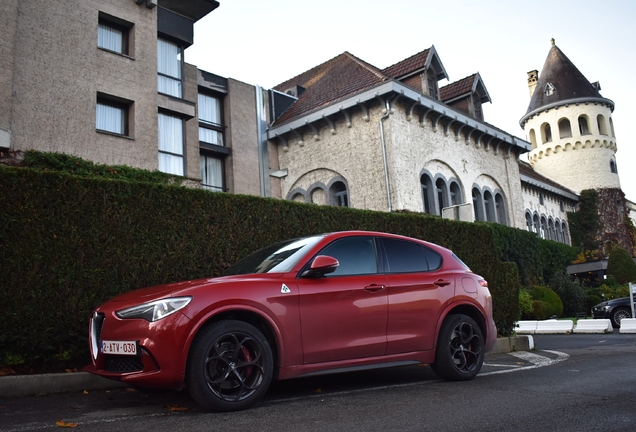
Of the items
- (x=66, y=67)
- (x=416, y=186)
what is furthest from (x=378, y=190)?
(x=66, y=67)

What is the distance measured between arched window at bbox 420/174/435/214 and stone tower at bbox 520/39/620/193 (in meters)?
28.9

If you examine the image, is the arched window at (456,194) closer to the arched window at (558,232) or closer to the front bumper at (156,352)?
the arched window at (558,232)

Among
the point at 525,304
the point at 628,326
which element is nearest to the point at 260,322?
the point at 628,326

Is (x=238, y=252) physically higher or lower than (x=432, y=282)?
higher

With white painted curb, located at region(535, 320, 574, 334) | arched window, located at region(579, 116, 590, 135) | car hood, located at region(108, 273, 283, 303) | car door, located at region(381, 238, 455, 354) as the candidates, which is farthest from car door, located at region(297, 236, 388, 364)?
arched window, located at region(579, 116, 590, 135)

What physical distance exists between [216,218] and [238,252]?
26.1 inches

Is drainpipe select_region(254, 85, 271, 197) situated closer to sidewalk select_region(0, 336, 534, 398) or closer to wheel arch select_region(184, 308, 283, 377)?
sidewalk select_region(0, 336, 534, 398)

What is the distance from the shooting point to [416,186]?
936 inches

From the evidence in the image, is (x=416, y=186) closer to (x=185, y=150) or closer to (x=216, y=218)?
(x=185, y=150)

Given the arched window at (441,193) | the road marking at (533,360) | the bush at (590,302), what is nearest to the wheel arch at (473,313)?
the road marking at (533,360)

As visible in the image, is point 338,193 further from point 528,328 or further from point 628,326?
point 628,326

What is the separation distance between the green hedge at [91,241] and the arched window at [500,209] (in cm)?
2327

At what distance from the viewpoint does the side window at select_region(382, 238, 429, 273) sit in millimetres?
6239

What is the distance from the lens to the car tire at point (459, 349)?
6.22 m
